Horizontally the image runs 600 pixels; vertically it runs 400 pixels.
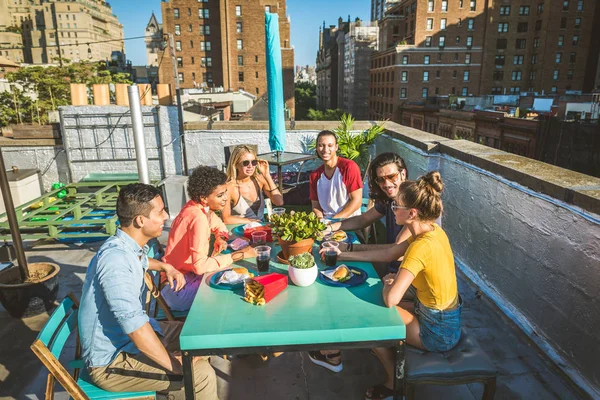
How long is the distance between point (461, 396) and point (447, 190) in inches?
99.3

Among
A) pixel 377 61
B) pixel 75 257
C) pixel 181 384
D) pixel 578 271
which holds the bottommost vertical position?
pixel 75 257

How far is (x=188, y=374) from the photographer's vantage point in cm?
208

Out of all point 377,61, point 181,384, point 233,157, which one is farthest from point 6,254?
point 377,61

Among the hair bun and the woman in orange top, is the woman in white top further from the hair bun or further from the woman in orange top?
the hair bun

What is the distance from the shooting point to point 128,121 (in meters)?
7.85

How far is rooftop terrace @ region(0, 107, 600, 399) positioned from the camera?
8.89 feet

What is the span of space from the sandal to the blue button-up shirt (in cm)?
154

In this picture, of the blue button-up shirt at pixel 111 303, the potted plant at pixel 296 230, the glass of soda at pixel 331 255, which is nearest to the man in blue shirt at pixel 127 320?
the blue button-up shirt at pixel 111 303

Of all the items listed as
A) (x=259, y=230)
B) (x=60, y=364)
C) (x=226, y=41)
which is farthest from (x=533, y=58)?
(x=60, y=364)

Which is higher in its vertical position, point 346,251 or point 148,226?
point 148,226

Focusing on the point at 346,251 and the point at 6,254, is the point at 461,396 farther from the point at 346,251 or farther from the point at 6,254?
the point at 6,254

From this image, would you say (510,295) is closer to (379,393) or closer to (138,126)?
(379,393)

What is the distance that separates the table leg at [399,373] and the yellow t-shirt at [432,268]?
0.41 m

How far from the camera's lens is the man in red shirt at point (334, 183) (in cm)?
434
